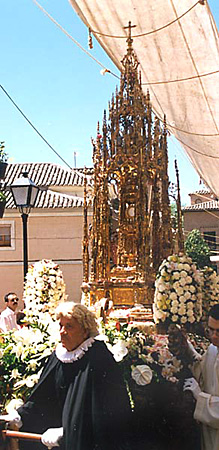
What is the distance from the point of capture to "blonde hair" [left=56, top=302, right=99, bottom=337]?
374cm

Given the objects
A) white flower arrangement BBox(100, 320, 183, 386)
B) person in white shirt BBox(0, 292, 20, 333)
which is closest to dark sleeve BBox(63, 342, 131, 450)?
white flower arrangement BBox(100, 320, 183, 386)

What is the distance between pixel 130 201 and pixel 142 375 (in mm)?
5556

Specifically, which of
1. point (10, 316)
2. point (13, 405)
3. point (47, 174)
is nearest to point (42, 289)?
point (10, 316)

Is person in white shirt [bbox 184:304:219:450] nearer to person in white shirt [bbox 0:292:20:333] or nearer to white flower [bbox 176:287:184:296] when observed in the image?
white flower [bbox 176:287:184:296]

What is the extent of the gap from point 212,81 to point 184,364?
601 centimetres

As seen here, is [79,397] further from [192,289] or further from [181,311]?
[192,289]

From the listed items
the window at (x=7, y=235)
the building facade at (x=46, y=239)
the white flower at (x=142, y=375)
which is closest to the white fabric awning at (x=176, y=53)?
the white flower at (x=142, y=375)

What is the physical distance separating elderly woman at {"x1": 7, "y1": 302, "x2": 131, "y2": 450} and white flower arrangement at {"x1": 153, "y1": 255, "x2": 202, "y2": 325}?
4.12 ft

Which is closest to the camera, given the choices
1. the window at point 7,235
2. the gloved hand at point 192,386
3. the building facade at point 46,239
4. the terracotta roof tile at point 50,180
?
the gloved hand at point 192,386

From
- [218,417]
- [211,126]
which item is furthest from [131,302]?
[218,417]

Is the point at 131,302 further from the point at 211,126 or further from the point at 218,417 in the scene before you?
the point at 218,417

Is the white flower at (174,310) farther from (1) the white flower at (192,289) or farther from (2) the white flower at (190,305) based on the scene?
(1) the white flower at (192,289)

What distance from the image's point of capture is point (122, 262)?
929 cm

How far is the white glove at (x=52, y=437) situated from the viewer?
374 cm
